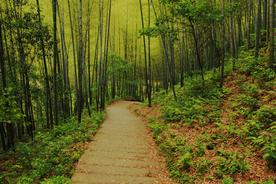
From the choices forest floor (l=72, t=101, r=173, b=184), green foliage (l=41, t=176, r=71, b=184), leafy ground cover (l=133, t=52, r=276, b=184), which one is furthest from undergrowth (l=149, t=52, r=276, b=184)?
green foliage (l=41, t=176, r=71, b=184)

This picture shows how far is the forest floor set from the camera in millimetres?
6371

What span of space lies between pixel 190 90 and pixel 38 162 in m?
8.17

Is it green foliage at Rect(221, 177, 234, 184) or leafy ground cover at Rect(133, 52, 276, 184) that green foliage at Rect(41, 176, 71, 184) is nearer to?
leafy ground cover at Rect(133, 52, 276, 184)

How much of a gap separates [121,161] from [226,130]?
316 cm

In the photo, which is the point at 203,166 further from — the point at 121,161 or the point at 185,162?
the point at 121,161

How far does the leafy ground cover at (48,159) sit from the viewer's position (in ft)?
21.2

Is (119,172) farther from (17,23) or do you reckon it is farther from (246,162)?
(17,23)

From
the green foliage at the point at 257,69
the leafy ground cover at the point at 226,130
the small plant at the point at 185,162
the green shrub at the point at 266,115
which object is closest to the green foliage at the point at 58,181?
the leafy ground cover at the point at 226,130

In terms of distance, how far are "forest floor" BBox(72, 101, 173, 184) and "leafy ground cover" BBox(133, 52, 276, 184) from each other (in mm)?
404

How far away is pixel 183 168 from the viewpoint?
6.76 m

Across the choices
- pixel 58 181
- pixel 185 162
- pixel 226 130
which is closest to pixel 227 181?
pixel 185 162

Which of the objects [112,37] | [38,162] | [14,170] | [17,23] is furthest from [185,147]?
[112,37]

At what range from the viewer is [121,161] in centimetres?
750

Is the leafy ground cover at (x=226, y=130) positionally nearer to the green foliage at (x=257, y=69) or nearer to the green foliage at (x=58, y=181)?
the green foliage at (x=257, y=69)
